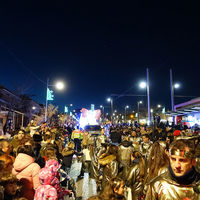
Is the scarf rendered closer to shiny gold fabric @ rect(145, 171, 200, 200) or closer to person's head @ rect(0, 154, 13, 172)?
shiny gold fabric @ rect(145, 171, 200, 200)

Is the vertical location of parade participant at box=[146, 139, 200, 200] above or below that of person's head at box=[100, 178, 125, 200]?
above

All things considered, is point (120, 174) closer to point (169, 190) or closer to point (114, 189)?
point (114, 189)

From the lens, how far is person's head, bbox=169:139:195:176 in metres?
2.18

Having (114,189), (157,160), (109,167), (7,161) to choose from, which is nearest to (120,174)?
(109,167)

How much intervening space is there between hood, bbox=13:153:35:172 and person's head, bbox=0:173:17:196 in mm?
695

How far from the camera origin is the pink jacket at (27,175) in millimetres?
3379

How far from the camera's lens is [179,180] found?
2.14 m

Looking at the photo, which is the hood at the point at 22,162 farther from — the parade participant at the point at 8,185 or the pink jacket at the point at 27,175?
the parade participant at the point at 8,185

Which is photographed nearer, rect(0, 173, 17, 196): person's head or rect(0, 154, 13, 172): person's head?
rect(0, 173, 17, 196): person's head

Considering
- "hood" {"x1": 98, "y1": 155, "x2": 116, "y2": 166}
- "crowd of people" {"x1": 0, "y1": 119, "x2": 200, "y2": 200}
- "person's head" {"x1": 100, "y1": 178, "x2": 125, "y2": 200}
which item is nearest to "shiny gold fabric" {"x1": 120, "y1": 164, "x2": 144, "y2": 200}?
"crowd of people" {"x1": 0, "y1": 119, "x2": 200, "y2": 200}

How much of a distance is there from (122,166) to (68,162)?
3.08 m

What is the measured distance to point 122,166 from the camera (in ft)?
17.3

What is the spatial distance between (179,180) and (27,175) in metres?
2.45

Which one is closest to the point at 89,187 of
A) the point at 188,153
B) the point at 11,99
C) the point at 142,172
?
the point at 142,172
